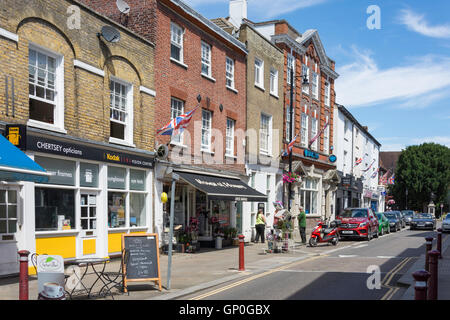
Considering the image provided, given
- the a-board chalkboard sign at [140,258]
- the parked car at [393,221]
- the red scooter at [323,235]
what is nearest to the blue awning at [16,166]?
the a-board chalkboard sign at [140,258]

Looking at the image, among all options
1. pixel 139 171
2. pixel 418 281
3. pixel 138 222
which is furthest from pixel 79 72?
pixel 418 281

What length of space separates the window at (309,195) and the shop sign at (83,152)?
56.3 feet

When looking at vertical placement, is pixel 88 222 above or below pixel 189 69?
below

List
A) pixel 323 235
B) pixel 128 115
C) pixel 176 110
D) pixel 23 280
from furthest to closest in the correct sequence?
pixel 323 235
pixel 176 110
pixel 128 115
pixel 23 280

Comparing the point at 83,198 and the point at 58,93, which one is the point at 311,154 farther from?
the point at 58,93

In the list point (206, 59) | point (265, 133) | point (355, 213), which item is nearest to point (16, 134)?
point (206, 59)

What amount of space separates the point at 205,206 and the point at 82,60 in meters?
9.02

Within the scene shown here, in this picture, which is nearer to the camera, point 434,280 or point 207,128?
point 434,280

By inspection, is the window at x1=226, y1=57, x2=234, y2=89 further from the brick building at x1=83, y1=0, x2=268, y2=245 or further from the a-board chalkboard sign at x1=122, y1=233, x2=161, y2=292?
the a-board chalkboard sign at x1=122, y1=233, x2=161, y2=292

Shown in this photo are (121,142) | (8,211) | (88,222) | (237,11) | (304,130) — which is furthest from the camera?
(304,130)

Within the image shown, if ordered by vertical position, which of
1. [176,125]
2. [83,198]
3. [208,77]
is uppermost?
[208,77]

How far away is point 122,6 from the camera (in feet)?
58.5

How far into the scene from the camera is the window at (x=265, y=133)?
1061 inches
